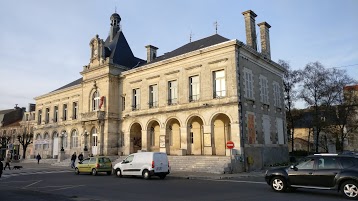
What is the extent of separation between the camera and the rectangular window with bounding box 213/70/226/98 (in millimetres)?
23906

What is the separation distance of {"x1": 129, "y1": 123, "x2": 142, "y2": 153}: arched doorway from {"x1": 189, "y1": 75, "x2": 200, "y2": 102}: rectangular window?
7.96m

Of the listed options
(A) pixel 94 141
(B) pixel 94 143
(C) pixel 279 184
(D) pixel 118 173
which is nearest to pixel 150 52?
(A) pixel 94 141

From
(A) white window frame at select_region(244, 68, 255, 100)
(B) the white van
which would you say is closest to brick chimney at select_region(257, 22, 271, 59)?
(A) white window frame at select_region(244, 68, 255, 100)

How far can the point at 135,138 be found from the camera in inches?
1228

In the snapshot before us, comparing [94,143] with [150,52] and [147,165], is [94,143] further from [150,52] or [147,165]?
[147,165]

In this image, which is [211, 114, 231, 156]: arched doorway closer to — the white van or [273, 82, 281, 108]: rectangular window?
[273, 82, 281, 108]: rectangular window

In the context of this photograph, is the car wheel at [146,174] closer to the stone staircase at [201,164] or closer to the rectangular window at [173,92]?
the stone staircase at [201,164]

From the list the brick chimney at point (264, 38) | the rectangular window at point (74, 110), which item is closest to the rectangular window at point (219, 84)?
the brick chimney at point (264, 38)

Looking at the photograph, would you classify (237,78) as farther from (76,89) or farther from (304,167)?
(76,89)

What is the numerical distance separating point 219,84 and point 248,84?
2.43 metres

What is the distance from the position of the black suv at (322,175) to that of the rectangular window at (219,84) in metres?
12.8

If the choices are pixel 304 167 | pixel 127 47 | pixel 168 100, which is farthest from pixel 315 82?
pixel 304 167

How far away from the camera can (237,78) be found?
22938 millimetres

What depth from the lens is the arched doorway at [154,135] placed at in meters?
29.2
